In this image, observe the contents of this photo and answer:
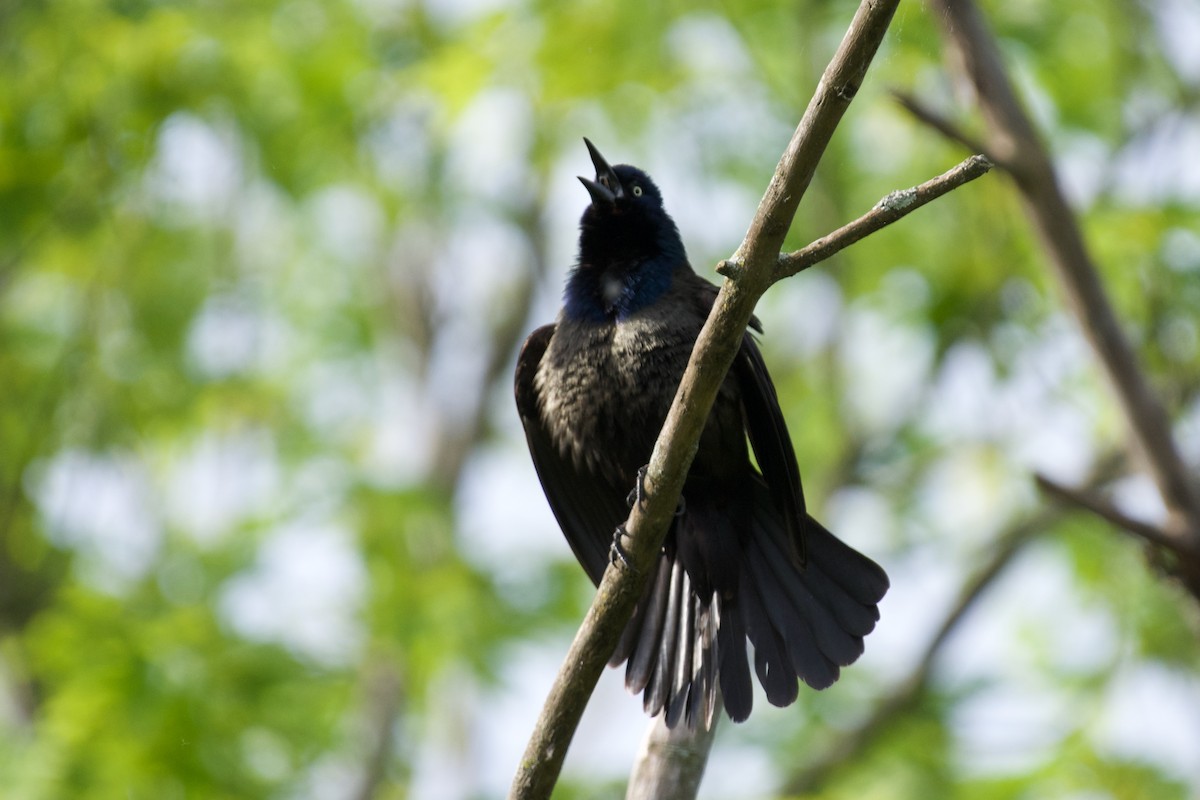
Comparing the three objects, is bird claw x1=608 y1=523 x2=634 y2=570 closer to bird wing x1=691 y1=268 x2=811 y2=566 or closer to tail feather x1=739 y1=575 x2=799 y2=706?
bird wing x1=691 y1=268 x2=811 y2=566

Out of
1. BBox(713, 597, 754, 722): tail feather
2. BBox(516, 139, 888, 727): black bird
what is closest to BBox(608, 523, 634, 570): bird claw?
BBox(516, 139, 888, 727): black bird

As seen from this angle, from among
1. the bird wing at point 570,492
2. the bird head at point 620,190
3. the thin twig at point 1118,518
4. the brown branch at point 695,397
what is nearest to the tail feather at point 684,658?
the bird wing at point 570,492

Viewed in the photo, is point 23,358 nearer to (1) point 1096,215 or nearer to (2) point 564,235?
(2) point 564,235

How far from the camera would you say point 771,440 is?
3.67 m

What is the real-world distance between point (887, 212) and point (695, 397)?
542mm

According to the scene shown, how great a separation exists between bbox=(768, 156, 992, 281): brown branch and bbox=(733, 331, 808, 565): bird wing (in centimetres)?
97

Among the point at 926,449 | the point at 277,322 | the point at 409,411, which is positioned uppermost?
the point at 277,322

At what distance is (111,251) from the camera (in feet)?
25.5

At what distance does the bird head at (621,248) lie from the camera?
3.96 metres

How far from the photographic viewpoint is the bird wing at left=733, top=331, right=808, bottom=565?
3.60 metres

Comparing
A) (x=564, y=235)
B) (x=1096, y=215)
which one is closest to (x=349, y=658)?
(x=564, y=235)

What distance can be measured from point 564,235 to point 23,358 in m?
3.74

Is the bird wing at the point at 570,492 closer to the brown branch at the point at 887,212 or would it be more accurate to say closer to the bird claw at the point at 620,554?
the bird claw at the point at 620,554

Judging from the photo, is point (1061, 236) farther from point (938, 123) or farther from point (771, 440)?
point (771, 440)
